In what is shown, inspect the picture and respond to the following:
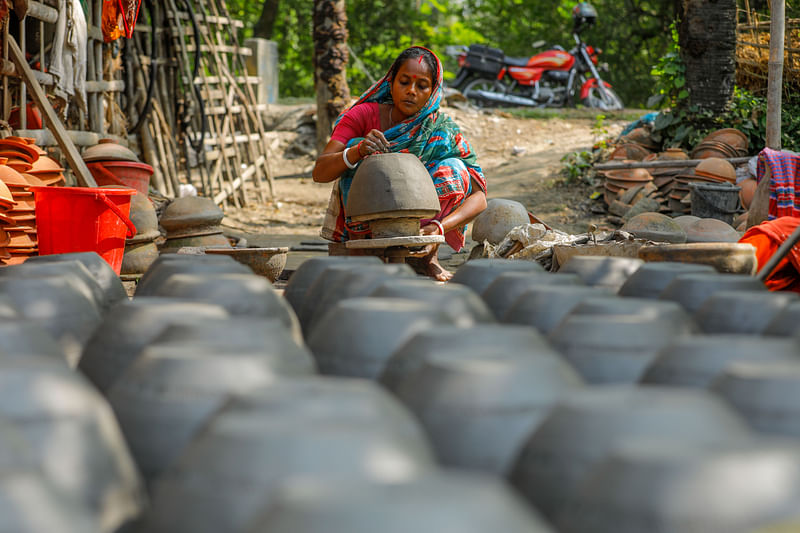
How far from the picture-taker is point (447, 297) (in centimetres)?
187

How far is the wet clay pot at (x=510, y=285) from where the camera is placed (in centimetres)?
212

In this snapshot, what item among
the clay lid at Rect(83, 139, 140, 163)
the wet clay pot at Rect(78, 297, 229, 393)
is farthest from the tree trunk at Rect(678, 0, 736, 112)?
the wet clay pot at Rect(78, 297, 229, 393)

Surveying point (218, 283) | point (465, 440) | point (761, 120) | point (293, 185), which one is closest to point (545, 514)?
point (465, 440)

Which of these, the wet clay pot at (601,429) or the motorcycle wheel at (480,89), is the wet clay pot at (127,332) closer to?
the wet clay pot at (601,429)

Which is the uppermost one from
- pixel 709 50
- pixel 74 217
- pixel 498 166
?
pixel 709 50

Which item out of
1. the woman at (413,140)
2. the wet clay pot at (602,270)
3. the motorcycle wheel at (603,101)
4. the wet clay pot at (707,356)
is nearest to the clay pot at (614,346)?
the wet clay pot at (707,356)

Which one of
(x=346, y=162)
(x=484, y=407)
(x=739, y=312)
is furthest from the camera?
(x=346, y=162)

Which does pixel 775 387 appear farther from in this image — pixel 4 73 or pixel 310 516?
pixel 4 73

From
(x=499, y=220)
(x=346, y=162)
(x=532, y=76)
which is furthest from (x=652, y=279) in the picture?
(x=532, y=76)

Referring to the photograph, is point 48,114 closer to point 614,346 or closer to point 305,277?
point 305,277

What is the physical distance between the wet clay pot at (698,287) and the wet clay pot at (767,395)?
720 millimetres

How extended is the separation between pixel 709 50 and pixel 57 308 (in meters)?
7.99

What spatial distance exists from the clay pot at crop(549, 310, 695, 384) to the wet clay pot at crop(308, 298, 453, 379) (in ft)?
0.89

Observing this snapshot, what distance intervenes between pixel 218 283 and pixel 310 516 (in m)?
1.20
